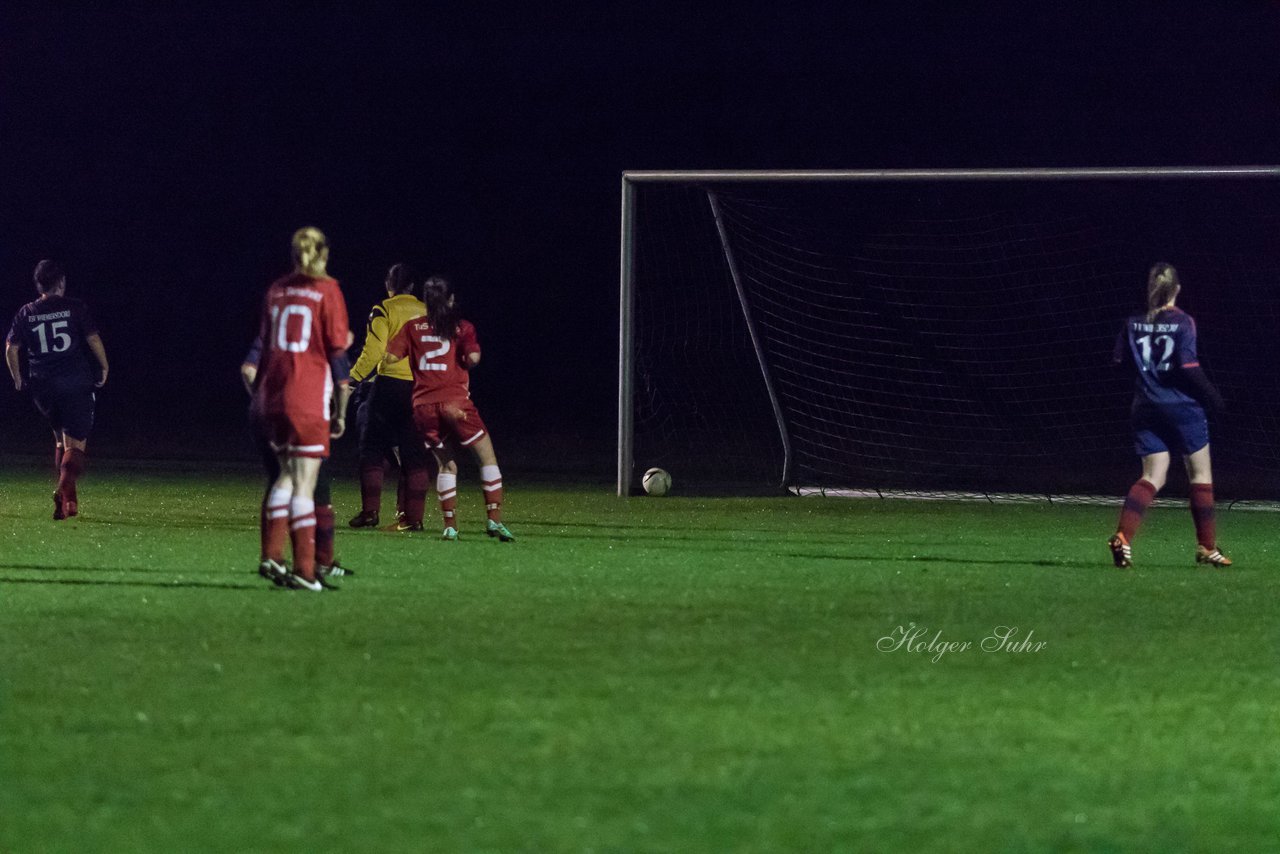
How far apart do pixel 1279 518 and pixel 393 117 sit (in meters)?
24.8

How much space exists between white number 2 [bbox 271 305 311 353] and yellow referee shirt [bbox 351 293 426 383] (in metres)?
3.37

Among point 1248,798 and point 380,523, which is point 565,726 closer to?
point 1248,798

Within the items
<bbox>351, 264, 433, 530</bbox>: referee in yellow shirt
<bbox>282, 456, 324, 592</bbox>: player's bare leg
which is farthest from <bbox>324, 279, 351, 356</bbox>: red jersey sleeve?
<bbox>351, 264, 433, 530</bbox>: referee in yellow shirt

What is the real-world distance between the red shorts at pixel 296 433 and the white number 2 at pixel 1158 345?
482 cm

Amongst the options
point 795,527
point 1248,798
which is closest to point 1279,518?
point 795,527

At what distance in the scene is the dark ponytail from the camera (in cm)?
1230

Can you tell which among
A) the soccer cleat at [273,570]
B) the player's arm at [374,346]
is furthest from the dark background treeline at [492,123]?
the soccer cleat at [273,570]

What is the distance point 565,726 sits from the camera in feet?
20.0

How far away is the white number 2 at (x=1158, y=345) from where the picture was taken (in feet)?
36.0

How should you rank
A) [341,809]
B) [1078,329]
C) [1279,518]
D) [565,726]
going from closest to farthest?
[341,809] < [565,726] < [1279,518] < [1078,329]

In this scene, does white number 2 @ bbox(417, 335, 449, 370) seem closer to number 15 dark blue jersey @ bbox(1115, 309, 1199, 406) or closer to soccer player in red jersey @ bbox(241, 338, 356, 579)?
soccer player in red jersey @ bbox(241, 338, 356, 579)

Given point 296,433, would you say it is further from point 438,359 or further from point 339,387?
point 438,359

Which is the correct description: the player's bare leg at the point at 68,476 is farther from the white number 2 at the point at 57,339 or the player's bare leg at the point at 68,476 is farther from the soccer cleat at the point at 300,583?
the soccer cleat at the point at 300,583

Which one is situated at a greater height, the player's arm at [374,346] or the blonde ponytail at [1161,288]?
the blonde ponytail at [1161,288]
